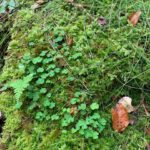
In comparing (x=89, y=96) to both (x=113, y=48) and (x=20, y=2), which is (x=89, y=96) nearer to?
(x=113, y=48)

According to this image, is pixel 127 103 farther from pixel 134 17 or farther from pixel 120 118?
pixel 134 17

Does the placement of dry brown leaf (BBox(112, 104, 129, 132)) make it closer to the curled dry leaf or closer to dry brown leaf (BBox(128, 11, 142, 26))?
the curled dry leaf

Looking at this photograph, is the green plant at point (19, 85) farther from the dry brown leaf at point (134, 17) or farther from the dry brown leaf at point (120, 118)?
the dry brown leaf at point (134, 17)

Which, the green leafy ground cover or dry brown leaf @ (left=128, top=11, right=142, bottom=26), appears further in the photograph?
dry brown leaf @ (left=128, top=11, right=142, bottom=26)

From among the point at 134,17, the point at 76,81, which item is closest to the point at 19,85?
the point at 76,81

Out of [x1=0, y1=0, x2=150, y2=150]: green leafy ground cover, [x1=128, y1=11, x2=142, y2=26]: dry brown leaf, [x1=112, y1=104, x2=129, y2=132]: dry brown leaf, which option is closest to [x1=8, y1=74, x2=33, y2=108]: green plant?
[x1=0, y1=0, x2=150, y2=150]: green leafy ground cover

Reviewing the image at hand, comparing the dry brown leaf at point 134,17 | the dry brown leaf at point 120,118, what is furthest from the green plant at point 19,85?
the dry brown leaf at point 134,17

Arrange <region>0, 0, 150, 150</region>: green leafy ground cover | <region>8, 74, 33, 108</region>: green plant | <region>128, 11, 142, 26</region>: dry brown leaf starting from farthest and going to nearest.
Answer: <region>128, 11, 142, 26</region>: dry brown leaf, <region>8, 74, 33, 108</region>: green plant, <region>0, 0, 150, 150</region>: green leafy ground cover
